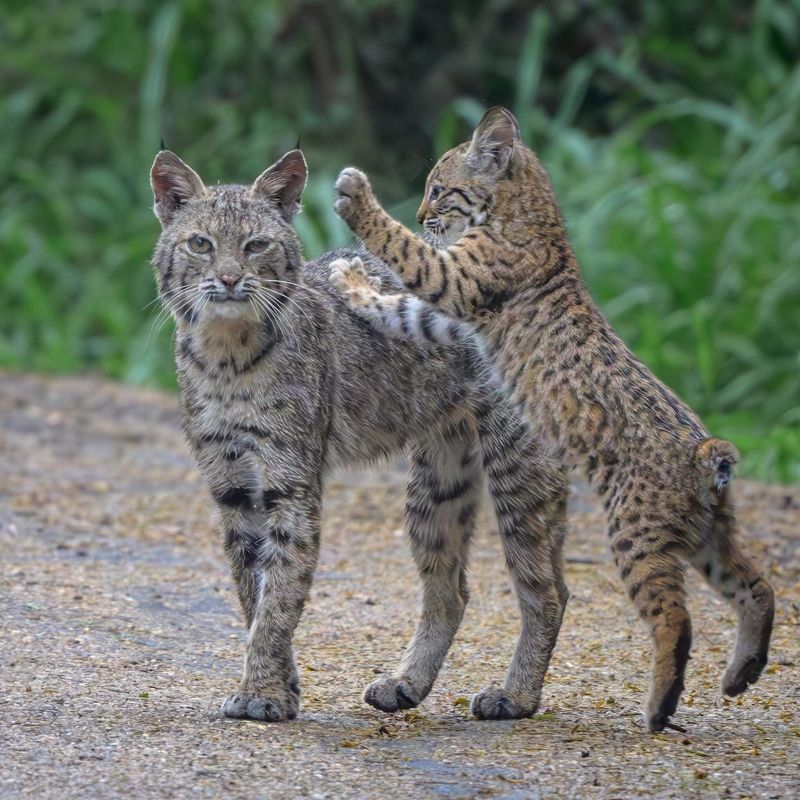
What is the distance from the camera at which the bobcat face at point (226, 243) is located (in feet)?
17.5

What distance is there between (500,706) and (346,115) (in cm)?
958

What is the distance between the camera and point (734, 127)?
1196 centimetres

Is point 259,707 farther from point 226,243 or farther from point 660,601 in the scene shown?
point 226,243

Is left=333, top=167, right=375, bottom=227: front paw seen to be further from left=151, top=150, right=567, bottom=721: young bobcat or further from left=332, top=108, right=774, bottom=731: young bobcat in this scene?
left=151, top=150, right=567, bottom=721: young bobcat

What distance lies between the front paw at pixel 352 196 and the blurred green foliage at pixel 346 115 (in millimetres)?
5634

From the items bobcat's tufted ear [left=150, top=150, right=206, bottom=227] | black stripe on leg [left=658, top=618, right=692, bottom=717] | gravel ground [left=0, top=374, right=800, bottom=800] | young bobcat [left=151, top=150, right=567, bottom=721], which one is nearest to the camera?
gravel ground [left=0, top=374, right=800, bottom=800]

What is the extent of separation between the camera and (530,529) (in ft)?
18.7

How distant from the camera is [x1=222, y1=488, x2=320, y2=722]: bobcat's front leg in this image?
16.5 feet

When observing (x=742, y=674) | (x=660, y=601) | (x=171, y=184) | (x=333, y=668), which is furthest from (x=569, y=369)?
(x=171, y=184)

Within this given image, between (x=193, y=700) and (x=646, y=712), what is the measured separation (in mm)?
1536

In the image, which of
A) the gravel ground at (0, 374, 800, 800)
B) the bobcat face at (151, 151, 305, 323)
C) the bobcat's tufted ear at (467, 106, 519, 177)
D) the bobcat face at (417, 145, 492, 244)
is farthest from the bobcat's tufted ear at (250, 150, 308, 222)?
Answer: the gravel ground at (0, 374, 800, 800)

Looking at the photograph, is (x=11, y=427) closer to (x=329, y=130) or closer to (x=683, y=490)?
(x=329, y=130)

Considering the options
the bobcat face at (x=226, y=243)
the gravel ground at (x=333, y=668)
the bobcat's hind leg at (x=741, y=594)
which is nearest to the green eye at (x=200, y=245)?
the bobcat face at (x=226, y=243)

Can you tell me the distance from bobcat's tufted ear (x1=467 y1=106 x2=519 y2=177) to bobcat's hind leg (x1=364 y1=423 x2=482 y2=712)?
105 cm
